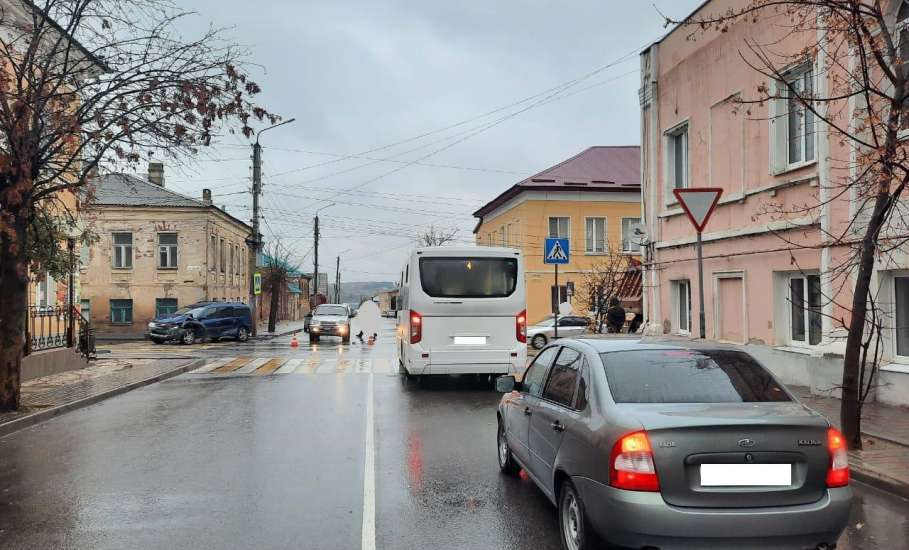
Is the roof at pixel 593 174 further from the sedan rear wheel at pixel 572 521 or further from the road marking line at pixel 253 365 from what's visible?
the sedan rear wheel at pixel 572 521

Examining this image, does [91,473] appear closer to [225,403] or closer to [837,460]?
[225,403]

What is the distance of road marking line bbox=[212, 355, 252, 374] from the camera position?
1895 centimetres

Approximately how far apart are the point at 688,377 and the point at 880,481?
3.07m

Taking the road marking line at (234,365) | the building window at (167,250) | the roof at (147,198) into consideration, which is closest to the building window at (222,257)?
the roof at (147,198)

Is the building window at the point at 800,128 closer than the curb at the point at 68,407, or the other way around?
the curb at the point at 68,407

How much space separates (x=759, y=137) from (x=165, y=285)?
119ft

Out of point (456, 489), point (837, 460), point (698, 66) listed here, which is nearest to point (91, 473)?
point (456, 489)

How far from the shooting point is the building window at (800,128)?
12.1 meters

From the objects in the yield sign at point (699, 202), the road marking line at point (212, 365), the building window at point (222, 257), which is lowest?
the road marking line at point (212, 365)

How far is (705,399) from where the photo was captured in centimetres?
458

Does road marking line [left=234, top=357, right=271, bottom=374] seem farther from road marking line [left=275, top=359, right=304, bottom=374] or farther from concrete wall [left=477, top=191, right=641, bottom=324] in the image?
concrete wall [left=477, top=191, right=641, bottom=324]

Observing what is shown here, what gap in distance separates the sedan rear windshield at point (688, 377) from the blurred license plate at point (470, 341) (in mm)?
9126

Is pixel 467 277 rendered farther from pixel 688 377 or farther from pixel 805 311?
pixel 688 377

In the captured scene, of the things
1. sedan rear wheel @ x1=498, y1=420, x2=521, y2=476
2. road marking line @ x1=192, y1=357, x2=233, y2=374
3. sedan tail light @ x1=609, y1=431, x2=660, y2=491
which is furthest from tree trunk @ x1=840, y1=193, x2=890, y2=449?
road marking line @ x1=192, y1=357, x2=233, y2=374
